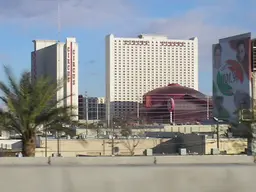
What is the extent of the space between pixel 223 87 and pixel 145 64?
79.6m

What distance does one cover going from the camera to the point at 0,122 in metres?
20.5

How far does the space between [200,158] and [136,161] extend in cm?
88

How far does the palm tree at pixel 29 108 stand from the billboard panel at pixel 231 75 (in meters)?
69.0

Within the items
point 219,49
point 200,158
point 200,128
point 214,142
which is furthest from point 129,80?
point 200,158

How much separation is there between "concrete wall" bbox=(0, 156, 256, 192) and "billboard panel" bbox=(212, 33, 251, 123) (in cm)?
8349

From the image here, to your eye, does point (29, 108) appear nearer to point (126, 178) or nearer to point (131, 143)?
point (126, 178)

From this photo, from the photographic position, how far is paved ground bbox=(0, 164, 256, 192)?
14.8 ft

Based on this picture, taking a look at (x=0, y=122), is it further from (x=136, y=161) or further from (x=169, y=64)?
(x=169, y=64)

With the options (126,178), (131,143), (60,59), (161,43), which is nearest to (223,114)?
(60,59)

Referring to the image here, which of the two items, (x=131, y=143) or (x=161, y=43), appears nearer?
(x=131, y=143)

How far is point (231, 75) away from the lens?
9406 cm

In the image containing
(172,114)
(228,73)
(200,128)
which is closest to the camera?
(200,128)

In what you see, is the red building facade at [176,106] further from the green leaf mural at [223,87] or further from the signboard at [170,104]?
the green leaf mural at [223,87]

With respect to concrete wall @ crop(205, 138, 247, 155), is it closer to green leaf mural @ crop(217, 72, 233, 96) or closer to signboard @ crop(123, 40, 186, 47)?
green leaf mural @ crop(217, 72, 233, 96)
